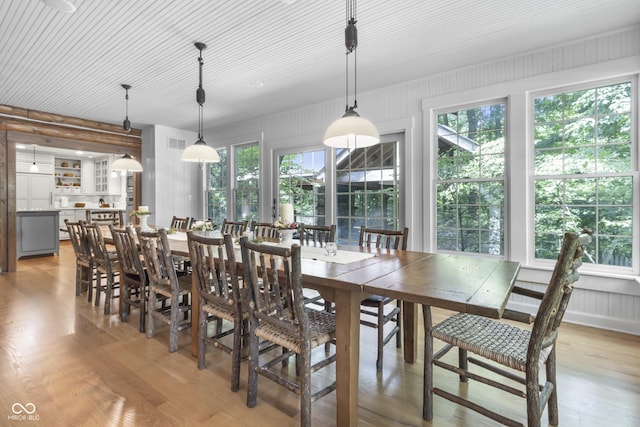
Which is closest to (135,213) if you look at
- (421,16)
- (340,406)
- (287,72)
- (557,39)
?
(287,72)

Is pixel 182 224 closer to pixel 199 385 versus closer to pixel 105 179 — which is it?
pixel 199 385

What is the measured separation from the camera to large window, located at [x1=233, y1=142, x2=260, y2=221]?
231 inches

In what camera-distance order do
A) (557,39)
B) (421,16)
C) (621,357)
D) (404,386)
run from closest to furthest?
(404,386), (621,357), (421,16), (557,39)

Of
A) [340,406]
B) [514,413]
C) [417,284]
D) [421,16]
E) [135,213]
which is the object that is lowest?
[514,413]

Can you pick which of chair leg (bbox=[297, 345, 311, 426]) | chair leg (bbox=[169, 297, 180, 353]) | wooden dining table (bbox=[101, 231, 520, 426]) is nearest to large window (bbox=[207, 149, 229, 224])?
chair leg (bbox=[169, 297, 180, 353])

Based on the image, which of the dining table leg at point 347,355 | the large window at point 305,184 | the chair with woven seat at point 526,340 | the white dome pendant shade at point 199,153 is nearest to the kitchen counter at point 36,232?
the large window at point 305,184

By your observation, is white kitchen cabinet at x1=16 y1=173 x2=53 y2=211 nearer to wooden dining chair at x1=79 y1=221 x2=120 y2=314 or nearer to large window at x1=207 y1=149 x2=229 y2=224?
large window at x1=207 y1=149 x2=229 y2=224

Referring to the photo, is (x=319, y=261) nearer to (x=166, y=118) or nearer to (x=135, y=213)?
(x=135, y=213)

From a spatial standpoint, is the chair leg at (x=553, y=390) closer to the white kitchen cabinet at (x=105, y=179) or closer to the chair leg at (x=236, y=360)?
the chair leg at (x=236, y=360)

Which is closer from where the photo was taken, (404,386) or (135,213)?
(404,386)

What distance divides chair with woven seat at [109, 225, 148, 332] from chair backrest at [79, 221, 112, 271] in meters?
0.36

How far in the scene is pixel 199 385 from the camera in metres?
2.06

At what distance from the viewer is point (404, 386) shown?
206 cm

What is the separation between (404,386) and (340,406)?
0.64 m
